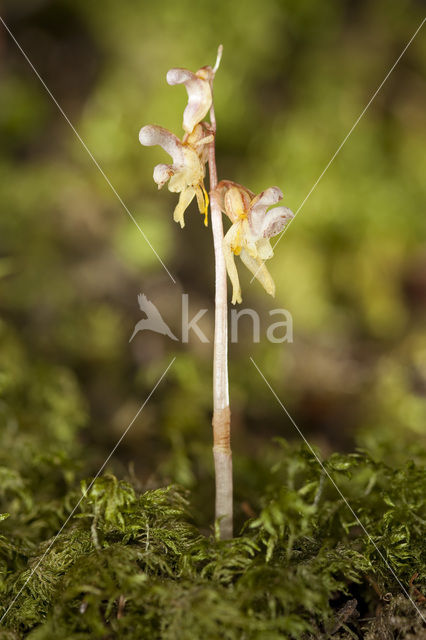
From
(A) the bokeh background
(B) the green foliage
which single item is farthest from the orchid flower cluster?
(A) the bokeh background

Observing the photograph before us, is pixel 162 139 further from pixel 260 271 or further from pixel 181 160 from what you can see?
pixel 260 271

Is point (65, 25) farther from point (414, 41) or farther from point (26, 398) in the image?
point (26, 398)

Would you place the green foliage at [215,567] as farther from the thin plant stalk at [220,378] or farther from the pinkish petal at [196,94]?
the pinkish petal at [196,94]

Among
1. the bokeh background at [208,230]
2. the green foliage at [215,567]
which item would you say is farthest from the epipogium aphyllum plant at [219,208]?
the bokeh background at [208,230]

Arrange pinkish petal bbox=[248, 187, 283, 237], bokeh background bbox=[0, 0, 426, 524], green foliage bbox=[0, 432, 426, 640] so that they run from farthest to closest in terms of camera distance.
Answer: bokeh background bbox=[0, 0, 426, 524], pinkish petal bbox=[248, 187, 283, 237], green foliage bbox=[0, 432, 426, 640]

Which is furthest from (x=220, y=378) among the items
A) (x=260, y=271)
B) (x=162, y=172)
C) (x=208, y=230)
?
(x=208, y=230)

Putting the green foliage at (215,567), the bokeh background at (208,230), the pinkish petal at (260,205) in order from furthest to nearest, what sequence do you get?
1. the bokeh background at (208,230)
2. the pinkish petal at (260,205)
3. the green foliage at (215,567)

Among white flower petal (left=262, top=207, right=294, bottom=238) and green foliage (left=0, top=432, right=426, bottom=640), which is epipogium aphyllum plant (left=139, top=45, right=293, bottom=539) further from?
green foliage (left=0, top=432, right=426, bottom=640)
